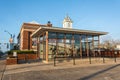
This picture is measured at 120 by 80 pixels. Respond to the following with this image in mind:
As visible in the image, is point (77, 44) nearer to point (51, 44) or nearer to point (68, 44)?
point (68, 44)

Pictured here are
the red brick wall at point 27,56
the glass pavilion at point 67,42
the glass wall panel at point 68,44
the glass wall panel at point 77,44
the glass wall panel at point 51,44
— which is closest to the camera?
the glass pavilion at point 67,42

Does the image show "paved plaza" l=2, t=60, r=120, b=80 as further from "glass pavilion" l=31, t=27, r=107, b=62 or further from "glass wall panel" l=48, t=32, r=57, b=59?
"glass wall panel" l=48, t=32, r=57, b=59

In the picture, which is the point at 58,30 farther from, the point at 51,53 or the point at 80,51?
the point at 80,51

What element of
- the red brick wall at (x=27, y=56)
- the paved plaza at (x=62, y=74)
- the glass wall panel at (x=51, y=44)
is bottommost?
the paved plaza at (x=62, y=74)

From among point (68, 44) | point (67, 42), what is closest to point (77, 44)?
point (68, 44)

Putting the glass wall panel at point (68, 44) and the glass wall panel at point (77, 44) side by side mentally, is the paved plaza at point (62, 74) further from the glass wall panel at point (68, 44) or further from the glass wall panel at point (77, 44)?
the glass wall panel at point (77, 44)

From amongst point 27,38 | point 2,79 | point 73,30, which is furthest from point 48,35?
point 27,38

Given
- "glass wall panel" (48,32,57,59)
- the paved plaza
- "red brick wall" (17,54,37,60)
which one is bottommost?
the paved plaza

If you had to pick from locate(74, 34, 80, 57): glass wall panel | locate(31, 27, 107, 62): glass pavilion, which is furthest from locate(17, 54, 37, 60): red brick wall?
locate(74, 34, 80, 57): glass wall panel

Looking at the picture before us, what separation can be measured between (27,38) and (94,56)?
48.8 feet

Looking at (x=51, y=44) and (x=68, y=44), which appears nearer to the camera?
(x=51, y=44)

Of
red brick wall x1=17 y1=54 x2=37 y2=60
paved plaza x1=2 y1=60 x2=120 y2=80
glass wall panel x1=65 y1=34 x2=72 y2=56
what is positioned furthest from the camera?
red brick wall x1=17 y1=54 x2=37 y2=60

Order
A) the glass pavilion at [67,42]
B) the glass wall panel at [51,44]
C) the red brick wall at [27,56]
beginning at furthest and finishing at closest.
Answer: the red brick wall at [27,56], the glass wall panel at [51,44], the glass pavilion at [67,42]

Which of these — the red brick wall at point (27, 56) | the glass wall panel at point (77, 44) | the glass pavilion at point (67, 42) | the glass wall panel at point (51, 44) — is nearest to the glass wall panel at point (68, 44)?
the glass pavilion at point (67, 42)
